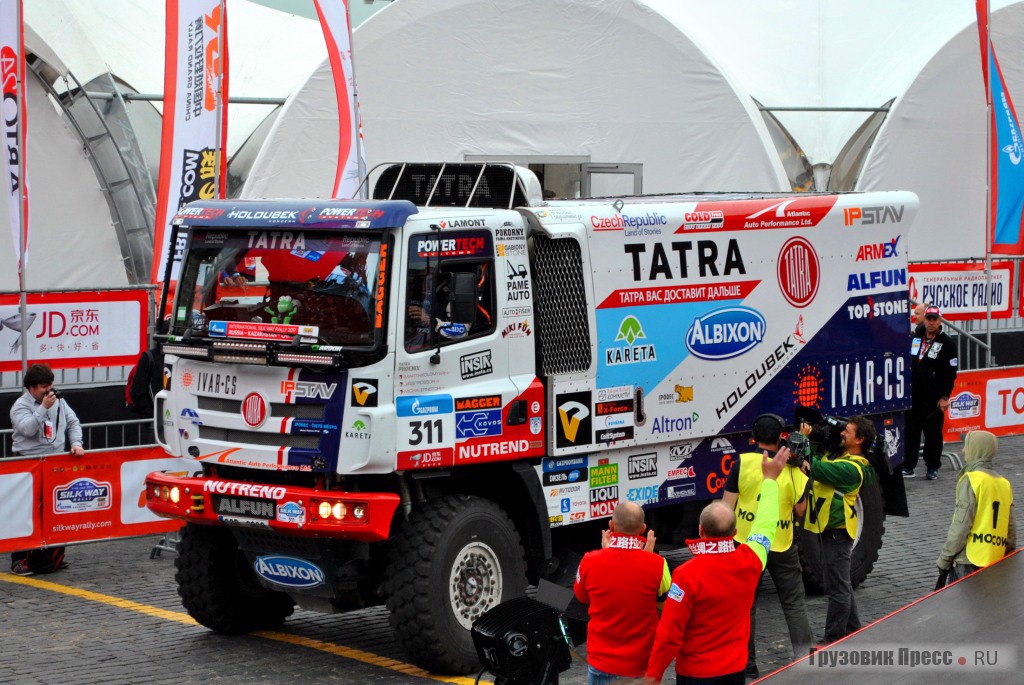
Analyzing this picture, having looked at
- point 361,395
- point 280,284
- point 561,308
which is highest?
point 280,284

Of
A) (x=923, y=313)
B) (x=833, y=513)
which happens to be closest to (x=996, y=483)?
(x=833, y=513)

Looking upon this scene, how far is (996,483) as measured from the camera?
9.38 metres

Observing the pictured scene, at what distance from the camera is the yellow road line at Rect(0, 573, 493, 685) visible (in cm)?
909

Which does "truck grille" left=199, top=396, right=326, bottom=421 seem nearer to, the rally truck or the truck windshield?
the rally truck

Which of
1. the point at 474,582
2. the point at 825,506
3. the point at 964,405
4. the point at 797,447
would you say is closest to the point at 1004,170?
the point at 964,405

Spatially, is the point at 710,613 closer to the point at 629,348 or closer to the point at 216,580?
the point at 629,348

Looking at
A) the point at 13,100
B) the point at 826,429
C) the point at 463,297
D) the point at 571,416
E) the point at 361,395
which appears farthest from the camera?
the point at 13,100

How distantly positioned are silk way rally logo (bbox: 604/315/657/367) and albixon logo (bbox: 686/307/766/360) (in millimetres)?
413

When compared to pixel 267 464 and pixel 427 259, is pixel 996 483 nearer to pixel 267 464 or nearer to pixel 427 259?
pixel 427 259

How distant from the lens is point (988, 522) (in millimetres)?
9344

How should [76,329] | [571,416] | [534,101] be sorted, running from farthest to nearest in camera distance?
[534,101], [76,329], [571,416]

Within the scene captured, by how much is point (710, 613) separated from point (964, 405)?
1250 centimetres

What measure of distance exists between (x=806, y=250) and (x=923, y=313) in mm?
5894

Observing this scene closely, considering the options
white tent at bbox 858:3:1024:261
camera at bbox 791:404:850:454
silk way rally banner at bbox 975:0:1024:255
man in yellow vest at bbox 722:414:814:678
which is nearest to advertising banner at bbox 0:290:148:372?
camera at bbox 791:404:850:454
